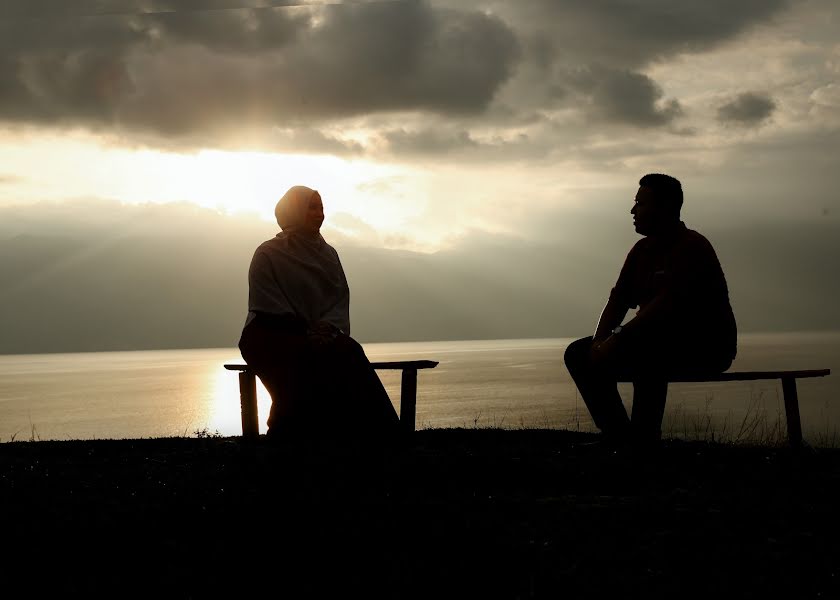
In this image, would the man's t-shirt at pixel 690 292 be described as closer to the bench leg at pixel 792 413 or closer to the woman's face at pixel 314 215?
the bench leg at pixel 792 413

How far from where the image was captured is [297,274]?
24.8 ft

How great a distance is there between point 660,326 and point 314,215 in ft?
10.5

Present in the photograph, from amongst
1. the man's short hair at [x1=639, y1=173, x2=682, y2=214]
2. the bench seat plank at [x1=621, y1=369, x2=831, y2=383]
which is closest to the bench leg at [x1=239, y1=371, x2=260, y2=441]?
the bench seat plank at [x1=621, y1=369, x2=831, y2=383]

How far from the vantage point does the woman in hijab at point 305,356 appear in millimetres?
7262

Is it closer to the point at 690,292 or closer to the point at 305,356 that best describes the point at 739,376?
the point at 690,292

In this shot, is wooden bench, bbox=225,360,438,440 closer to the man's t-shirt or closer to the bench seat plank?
the bench seat plank

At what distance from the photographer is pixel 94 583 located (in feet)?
11.8

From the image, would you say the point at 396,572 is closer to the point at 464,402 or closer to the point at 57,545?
the point at 57,545

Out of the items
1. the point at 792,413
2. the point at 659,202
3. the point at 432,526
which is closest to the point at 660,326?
the point at 659,202

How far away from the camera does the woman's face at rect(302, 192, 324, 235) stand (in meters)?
7.76

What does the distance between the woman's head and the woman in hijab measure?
1.4 inches

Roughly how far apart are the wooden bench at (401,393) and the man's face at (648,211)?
2027mm

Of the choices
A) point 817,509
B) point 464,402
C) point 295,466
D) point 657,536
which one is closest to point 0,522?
point 295,466

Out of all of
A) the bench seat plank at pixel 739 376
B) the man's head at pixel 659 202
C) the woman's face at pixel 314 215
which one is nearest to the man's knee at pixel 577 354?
the bench seat plank at pixel 739 376
